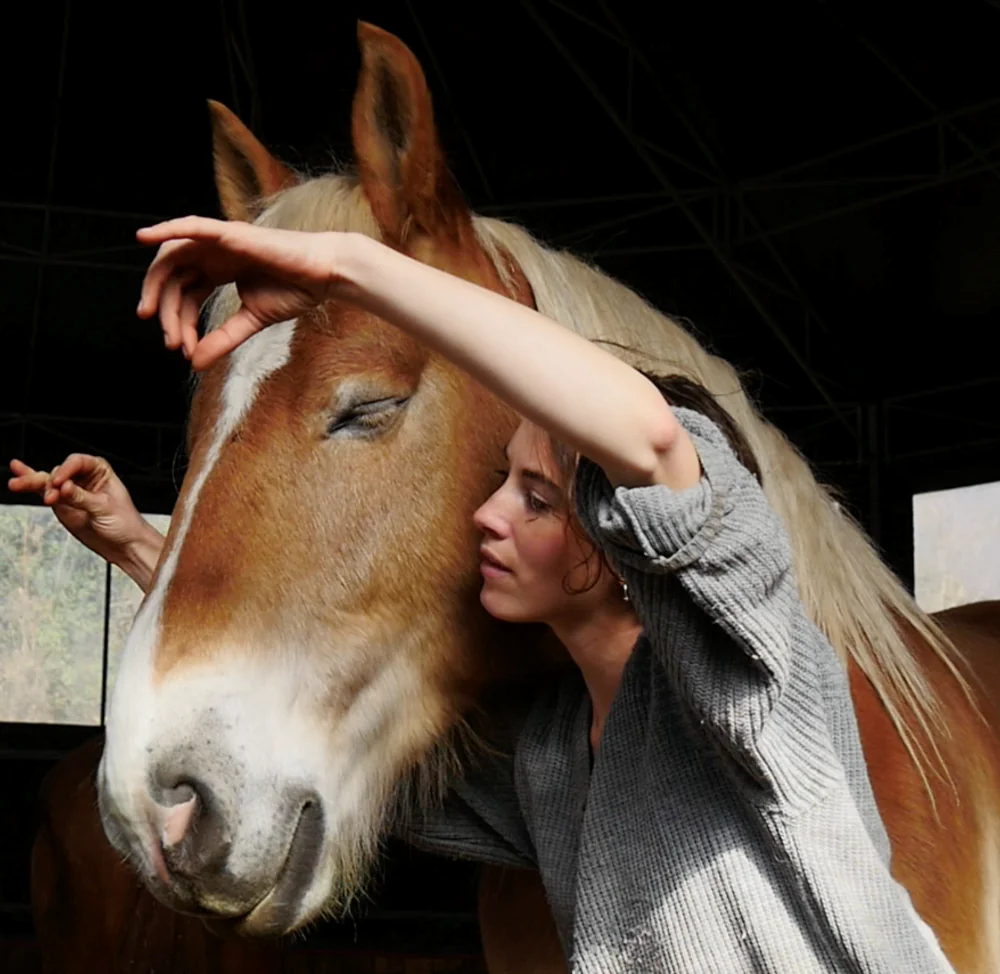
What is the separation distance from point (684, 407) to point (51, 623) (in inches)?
339

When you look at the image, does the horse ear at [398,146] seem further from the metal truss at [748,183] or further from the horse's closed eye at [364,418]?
the metal truss at [748,183]

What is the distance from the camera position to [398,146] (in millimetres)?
1461

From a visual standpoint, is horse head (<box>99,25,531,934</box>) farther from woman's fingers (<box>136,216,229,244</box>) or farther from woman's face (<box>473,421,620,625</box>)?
woman's fingers (<box>136,216,229,244</box>)

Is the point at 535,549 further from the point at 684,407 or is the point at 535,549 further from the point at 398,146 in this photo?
the point at 398,146

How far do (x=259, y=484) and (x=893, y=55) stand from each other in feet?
14.1

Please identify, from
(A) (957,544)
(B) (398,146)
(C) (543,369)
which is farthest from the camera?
(A) (957,544)

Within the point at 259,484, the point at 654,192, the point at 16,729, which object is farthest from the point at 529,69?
the point at 16,729

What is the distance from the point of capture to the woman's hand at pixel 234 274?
1.00 m

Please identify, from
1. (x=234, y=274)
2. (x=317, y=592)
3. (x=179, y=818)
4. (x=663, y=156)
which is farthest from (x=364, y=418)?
(x=663, y=156)

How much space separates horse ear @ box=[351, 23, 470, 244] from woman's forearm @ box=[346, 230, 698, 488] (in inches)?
19.0

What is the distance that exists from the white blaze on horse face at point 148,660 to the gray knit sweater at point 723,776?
1.28 ft

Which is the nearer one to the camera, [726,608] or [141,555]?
[726,608]

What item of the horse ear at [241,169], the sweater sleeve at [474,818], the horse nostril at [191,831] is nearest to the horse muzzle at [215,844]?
the horse nostril at [191,831]

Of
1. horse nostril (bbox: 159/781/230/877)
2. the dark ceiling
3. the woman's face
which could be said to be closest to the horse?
horse nostril (bbox: 159/781/230/877)
